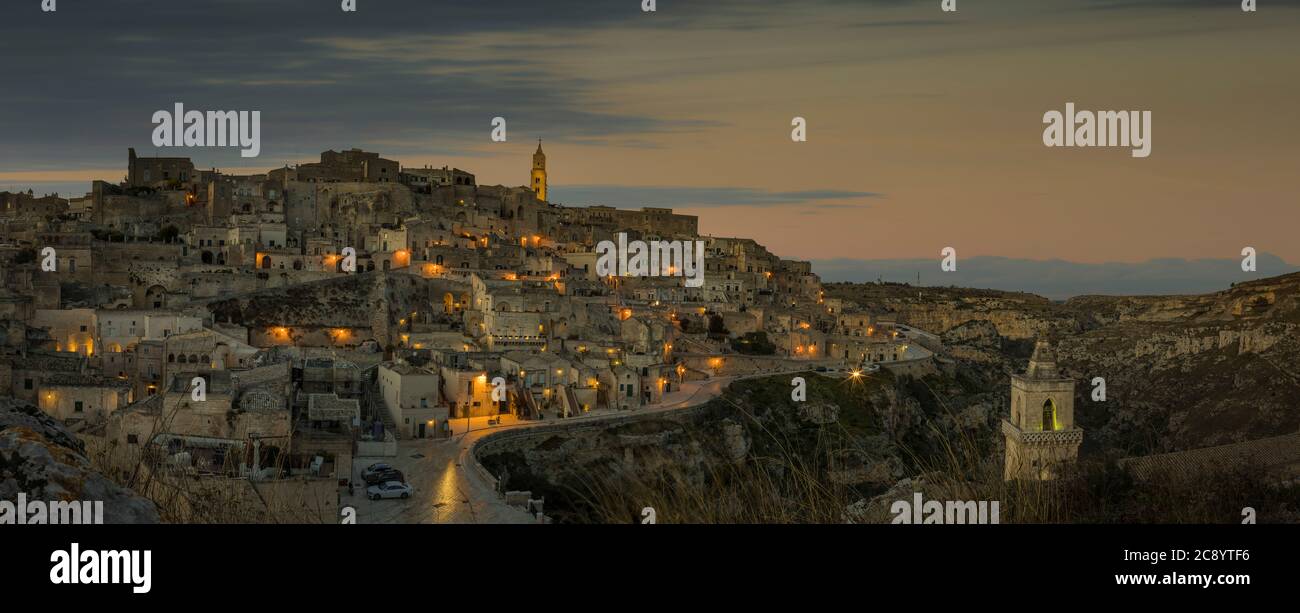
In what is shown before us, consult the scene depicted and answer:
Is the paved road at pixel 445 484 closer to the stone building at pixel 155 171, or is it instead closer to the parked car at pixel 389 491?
the parked car at pixel 389 491

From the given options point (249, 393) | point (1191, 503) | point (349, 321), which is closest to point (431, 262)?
point (349, 321)

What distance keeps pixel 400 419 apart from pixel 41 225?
38.4 meters

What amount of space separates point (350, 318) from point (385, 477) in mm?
27863

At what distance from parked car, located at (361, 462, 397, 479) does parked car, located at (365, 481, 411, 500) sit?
126cm

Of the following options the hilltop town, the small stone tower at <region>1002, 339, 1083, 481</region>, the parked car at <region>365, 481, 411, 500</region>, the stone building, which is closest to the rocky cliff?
the hilltop town

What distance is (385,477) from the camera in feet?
82.5

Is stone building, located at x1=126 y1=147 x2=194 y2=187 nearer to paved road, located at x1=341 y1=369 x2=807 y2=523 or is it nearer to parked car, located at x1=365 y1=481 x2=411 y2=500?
paved road, located at x1=341 y1=369 x2=807 y2=523

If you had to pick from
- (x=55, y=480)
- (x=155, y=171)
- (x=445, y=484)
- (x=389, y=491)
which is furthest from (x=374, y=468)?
(x=155, y=171)

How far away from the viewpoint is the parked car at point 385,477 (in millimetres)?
24781

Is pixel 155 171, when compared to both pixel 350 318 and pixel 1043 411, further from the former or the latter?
pixel 1043 411

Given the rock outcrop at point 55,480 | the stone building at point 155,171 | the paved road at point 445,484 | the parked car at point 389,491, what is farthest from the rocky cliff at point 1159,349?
the stone building at point 155,171
